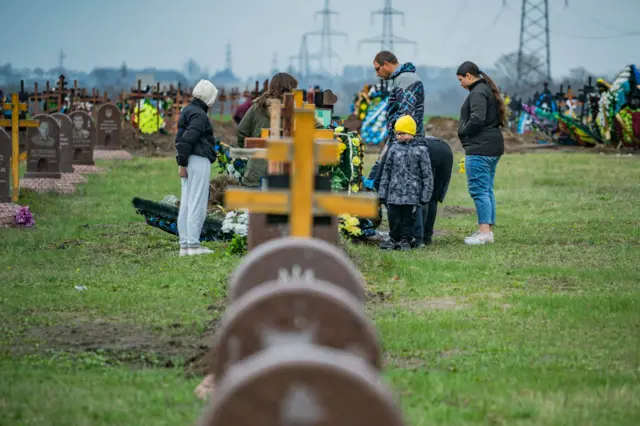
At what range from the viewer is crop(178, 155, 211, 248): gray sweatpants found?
12.9 metres

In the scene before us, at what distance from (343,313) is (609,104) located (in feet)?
116

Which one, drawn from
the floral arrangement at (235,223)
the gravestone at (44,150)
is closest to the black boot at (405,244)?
the floral arrangement at (235,223)

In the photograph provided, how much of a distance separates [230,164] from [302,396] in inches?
479

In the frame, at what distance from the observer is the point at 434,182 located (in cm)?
1442

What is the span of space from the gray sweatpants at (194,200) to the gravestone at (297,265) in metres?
7.70

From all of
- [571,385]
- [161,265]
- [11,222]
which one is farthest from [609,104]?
[571,385]

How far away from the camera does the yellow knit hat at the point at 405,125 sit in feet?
44.9

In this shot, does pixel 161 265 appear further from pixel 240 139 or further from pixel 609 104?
pixel 609 104

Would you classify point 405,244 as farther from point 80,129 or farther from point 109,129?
point 109,129

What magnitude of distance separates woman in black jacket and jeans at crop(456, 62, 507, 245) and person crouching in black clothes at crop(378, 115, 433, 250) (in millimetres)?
628

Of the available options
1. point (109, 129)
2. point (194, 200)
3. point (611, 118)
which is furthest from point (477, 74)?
point (611, 118)

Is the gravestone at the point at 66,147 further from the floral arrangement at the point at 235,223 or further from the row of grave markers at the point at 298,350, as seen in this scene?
the row of grave markers at the point at 298,350

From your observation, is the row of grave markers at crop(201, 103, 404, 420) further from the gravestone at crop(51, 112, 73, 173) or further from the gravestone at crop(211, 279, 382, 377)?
the gravestone at crop(51, 112, 73, 173)

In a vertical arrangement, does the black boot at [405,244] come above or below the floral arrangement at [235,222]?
below
